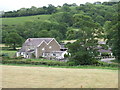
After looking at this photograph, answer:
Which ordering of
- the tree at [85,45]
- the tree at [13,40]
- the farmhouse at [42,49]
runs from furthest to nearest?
the tree at [13,40] < the farmhouse at [42,49] < the tree at [85,45]

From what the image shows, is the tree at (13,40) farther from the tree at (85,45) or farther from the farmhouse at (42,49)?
the tree at (85,45)

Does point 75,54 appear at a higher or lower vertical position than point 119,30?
lower

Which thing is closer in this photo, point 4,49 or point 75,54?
point 75,54

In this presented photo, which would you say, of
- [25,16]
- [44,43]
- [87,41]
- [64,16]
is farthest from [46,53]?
[25,16]

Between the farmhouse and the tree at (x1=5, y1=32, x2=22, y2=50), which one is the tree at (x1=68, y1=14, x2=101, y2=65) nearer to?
the farmhouse

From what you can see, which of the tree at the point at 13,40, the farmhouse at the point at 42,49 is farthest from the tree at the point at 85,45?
the tree at the point at 13,40

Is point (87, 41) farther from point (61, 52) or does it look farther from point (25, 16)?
point (25, 16)

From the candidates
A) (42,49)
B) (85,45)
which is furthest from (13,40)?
(85,45)

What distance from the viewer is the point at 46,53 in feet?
126

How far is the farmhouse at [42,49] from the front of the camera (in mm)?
37844

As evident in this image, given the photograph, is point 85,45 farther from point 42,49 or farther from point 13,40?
point 13,40

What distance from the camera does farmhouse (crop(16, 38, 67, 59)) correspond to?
3784 centimetres

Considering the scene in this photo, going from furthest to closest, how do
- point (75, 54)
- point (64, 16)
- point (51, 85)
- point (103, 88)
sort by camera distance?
point (64, 16) → point (75, 54) → point (51, 85) → point (103, 88)

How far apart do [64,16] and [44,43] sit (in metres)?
35.4
